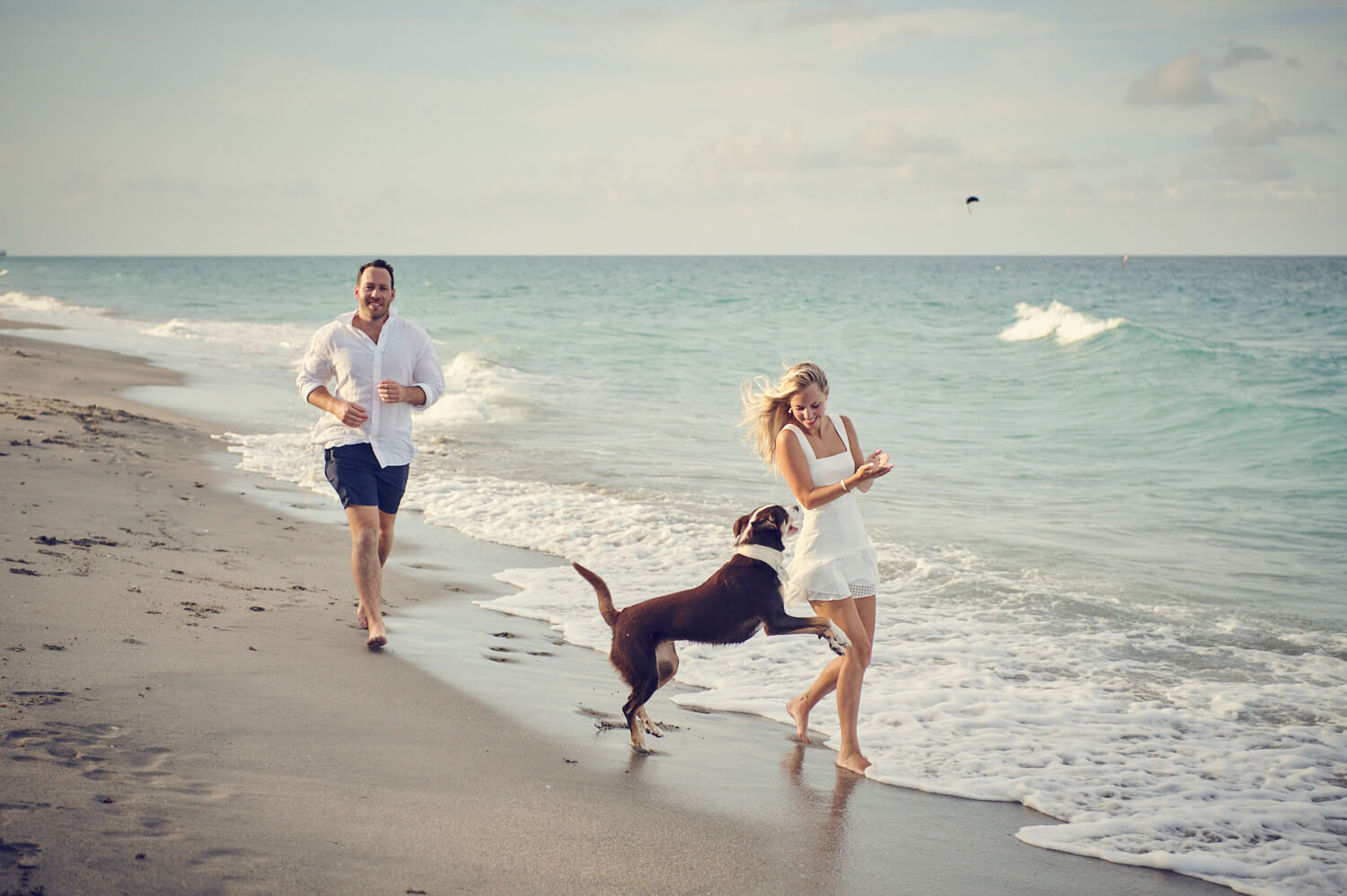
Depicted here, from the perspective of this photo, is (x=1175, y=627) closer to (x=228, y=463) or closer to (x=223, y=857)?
(x=223, y=857)

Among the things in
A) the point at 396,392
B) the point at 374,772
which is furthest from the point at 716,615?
the point at 396,392

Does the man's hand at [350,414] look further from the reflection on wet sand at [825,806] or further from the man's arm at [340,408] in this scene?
the reflection on wet sand at [825,806]

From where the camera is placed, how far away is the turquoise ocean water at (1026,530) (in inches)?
188

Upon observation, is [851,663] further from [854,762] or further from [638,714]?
[638,714]

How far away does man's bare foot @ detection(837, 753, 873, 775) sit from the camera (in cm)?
458

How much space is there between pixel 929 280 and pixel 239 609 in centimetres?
7696

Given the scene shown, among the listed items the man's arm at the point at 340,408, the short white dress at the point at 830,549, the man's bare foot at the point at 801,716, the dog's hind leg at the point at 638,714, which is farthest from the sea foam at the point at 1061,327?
the dog's hind leg at the point at 638,714

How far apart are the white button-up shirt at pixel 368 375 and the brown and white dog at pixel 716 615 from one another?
5.86 ft

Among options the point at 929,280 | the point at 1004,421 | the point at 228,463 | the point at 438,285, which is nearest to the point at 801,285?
the point at 929,280

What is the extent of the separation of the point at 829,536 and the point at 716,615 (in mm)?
702

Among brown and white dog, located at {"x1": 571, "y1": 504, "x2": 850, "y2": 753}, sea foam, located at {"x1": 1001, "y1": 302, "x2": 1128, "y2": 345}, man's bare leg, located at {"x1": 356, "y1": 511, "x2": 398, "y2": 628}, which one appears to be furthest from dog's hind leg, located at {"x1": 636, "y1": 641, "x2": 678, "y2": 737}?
sea foam, located at {"x1": 1001, "y1": 302, "x2": 1128, "y2": 345}

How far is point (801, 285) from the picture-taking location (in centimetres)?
7000

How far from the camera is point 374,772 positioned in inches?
153

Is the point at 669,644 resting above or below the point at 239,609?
above
